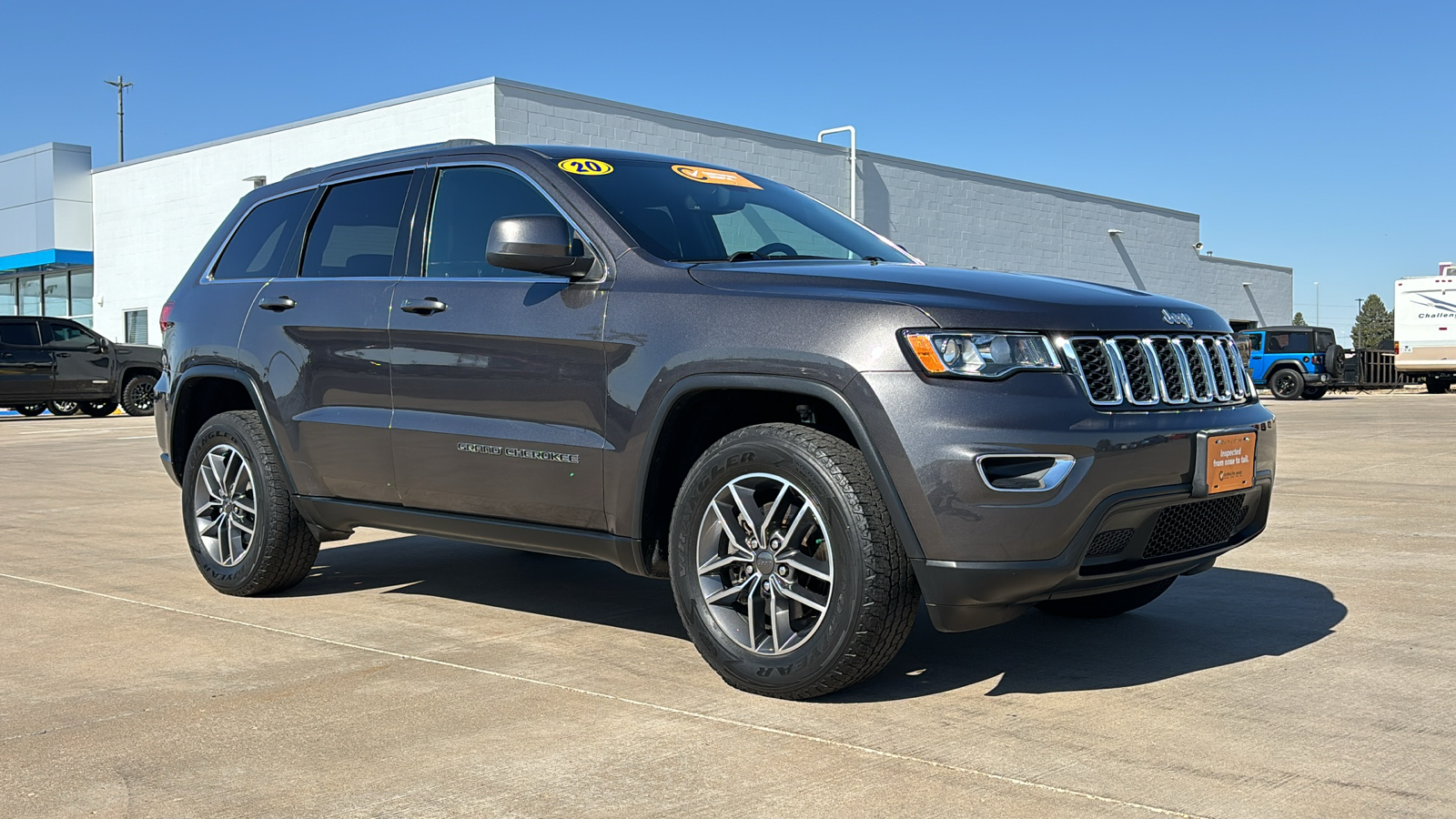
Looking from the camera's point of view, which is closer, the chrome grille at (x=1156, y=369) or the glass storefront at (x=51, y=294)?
the chrome grille at (x=1156, y=369)

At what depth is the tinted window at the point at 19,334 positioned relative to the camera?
914 inches

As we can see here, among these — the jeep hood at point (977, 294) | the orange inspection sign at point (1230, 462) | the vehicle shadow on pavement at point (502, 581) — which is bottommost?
the vehicle shadow on pavement at point (502, 581)

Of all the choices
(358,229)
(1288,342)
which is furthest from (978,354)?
(1288,342)

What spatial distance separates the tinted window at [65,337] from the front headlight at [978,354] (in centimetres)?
2320

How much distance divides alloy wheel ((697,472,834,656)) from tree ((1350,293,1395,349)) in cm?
16423

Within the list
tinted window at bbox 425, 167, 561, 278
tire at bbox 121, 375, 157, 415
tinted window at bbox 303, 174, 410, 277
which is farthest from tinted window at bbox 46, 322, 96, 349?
tinted window at bbox 425, 167, 561, 278

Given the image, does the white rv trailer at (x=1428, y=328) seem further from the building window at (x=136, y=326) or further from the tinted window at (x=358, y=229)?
the tinted window at (x=358, y=229)

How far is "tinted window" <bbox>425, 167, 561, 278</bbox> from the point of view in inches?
200

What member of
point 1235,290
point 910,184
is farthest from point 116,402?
point 1235,290

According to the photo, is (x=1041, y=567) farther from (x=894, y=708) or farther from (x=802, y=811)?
(x=802, y=811)

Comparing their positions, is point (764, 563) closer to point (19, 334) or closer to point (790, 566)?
point (790, 566)

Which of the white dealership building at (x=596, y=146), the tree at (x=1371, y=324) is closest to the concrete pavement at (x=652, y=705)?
the white dealership building at (x=596, y=146)

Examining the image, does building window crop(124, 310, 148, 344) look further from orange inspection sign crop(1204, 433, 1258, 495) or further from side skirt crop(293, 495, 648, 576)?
orange inspection sign crop(1204, 433, 1258, 495)

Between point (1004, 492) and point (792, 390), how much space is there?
27.6 inches
